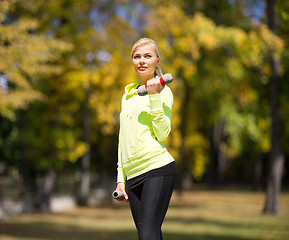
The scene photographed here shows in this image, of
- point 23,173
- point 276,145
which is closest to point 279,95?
point 276,145

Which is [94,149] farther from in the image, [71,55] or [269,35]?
[269,35]

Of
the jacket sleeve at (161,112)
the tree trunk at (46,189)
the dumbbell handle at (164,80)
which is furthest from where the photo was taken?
the tree trunk at (46,189)

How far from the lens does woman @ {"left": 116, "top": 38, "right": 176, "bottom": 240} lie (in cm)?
324

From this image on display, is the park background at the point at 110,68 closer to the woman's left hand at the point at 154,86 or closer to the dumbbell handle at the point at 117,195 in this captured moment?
the dumbbell handle at the point at 117,195

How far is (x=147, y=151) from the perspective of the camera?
10.9 ft

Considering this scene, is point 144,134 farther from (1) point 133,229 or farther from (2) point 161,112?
(1) point 133,229

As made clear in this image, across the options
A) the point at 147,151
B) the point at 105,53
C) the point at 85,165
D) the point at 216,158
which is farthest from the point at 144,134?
the point at 216,158

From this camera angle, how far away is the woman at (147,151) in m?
3.24

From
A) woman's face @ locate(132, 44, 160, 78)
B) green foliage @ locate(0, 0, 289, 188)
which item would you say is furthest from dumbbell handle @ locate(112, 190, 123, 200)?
green foliage @ locate(0, 0, 289, 188)

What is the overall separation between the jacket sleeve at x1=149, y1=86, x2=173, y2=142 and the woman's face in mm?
213

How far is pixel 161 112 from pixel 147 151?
1.07ft

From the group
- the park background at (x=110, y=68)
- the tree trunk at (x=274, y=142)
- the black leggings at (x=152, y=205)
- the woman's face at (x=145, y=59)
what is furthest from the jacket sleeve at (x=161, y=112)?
the tree trunk at (x=274, y=142)

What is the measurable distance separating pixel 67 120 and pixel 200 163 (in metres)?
23.3

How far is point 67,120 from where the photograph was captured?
1888cm
